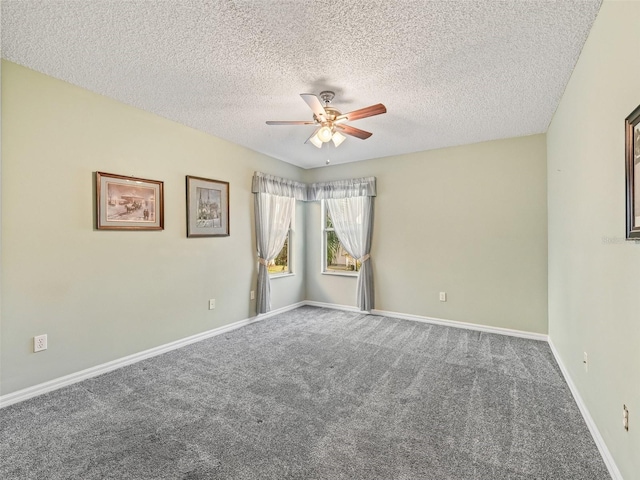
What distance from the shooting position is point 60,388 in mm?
2445

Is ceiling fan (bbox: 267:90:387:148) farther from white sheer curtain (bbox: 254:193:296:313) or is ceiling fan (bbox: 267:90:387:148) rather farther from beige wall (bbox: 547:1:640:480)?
white sheer curtain (bbox: 254:193:296:313)

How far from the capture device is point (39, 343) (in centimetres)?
237

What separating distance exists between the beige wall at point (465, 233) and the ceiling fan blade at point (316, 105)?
7.50 feet

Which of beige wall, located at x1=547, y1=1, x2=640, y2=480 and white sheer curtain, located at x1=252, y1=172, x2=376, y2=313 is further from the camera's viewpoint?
white sheer curtain, located at x1=252, y1=172, x2=376, y2=313

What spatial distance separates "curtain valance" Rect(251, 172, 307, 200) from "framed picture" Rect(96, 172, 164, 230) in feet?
4.60

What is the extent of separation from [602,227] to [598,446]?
130 centimetres

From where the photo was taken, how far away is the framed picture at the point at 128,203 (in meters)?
2.74

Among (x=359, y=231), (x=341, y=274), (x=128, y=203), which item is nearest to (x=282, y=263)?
(x=341, y=274)

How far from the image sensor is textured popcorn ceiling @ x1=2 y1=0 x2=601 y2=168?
1703 mm

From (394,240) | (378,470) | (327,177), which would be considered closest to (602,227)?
(378,470)

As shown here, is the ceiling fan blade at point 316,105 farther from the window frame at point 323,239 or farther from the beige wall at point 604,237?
the window frame at point 323,239

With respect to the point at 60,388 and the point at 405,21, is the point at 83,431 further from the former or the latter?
the point at 405,21

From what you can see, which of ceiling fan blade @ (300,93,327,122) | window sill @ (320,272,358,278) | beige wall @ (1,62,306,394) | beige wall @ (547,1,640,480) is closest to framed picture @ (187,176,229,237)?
beige wall @ (1,62,306,394)

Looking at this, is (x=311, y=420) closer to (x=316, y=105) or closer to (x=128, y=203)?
(x=316, y=105)
